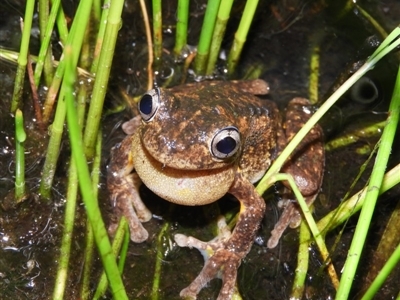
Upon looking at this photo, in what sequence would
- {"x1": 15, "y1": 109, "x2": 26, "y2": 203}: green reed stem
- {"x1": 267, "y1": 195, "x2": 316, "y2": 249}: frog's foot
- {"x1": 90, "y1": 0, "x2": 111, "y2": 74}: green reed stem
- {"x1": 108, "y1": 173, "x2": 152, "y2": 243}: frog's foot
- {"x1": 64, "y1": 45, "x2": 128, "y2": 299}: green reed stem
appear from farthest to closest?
{"x1": 267, "y1": 195, "x2": 316, "y2": 249}: frog's foot
{"x1": 108, "y1": 173, "x2": 152, "y2": 243}: frog's foot
{"x1": 90, "y1": 0, "x2": 111, "y2": 74}: green reed stem
{"x1": 15, "y1": 109, "x2": 26, "y2": 203}: green reed stem
{"x1": 64, "y1": 45, "x2": 128, "y2": 299}: green reed stem

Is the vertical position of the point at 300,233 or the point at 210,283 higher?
the point at 300,233

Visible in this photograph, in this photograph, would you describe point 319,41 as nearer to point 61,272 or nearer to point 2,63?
point 2,63

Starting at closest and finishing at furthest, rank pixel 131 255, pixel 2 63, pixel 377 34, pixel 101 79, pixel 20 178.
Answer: pixel 101 79
pixel 20 178
pixel 131 255
pixel 2 63
pixel 377 34

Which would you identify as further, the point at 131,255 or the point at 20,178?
the point at 131,255

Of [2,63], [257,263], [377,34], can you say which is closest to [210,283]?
[257,263]

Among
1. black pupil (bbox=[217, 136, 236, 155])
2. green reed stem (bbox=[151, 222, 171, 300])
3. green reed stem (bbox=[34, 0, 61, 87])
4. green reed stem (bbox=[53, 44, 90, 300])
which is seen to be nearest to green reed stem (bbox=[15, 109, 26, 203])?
green reed stem (bbox=[53, 44, 90, 300])

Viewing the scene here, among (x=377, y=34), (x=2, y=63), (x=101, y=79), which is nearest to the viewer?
(x=101, y=79)

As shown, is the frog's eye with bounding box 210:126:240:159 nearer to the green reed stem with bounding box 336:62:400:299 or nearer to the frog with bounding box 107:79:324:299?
the frog with bounding box 107:79:324:299
